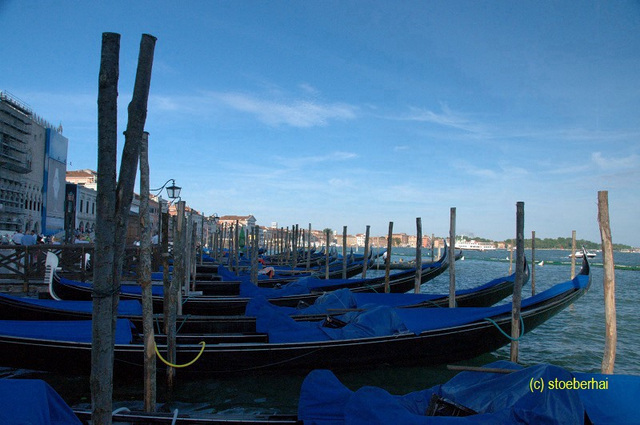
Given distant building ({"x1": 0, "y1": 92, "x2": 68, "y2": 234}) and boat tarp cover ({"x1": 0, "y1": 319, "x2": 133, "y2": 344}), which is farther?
distant building ({"x1": 0, "y1": 92, "x2": 68, "y2": 234})

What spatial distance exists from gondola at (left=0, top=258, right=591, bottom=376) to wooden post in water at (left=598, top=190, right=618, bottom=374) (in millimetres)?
1552

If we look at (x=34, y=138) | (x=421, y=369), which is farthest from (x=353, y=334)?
(x=34, y=138)

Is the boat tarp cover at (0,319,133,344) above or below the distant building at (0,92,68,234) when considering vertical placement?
below

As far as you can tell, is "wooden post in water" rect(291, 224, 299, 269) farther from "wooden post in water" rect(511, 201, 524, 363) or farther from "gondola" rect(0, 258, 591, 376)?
"wooden post in water" rect(511, 201, 524, 363)

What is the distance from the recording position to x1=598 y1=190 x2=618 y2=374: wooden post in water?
4.30 meters

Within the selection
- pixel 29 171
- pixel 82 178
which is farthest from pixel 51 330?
pixel 82 178

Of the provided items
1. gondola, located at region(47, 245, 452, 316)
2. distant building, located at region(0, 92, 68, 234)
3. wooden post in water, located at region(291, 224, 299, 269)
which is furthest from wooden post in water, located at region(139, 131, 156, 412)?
distant building, located at region(0, 92, 68, 234)

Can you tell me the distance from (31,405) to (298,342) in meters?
3.54

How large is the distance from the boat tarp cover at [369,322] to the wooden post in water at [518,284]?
58cm

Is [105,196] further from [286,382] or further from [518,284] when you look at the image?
[518,284]

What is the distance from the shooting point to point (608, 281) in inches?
171

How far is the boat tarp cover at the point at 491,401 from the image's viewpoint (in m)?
2.68

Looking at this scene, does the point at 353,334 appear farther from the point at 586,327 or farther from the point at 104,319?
the point at 586,327

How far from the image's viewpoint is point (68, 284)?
8.69 meters
